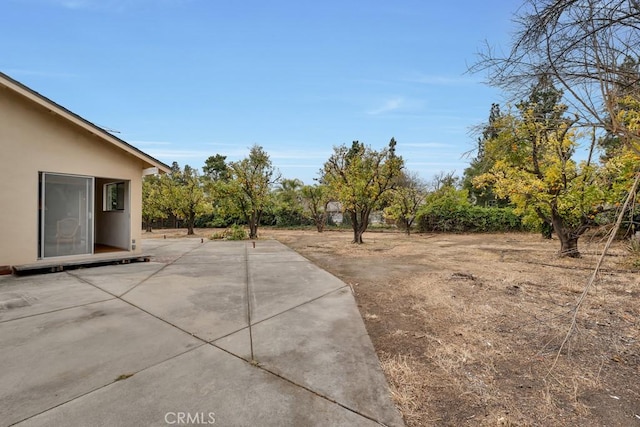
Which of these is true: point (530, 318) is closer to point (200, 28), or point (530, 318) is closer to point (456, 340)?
point (456, 340)

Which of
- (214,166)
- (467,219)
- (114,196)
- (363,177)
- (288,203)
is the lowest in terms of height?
(467,219)

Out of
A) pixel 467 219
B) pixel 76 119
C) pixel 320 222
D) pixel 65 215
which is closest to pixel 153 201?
pixel 320 222

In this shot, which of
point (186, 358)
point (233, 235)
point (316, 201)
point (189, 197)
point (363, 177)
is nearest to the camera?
point (186, 358)

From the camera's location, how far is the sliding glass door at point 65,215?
21.3ft

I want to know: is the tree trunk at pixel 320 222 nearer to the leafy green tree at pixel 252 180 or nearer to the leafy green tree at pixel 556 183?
the leafy green tree at pixel 252 180

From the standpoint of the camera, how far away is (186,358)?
2.59 m

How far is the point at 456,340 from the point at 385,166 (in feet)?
33.3

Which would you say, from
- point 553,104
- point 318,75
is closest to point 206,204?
point 318,75

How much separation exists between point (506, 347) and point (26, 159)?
911 cm

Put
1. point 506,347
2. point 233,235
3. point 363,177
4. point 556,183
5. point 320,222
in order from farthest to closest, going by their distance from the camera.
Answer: point 320,222, point 233,235, point 363,177, point 556,183, point 506,347

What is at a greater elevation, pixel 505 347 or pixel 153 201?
pixel 153 201

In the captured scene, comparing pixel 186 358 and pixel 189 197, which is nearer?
pixel 186 358

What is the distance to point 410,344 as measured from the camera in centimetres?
311

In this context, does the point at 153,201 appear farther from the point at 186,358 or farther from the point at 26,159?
the point at 186,358
